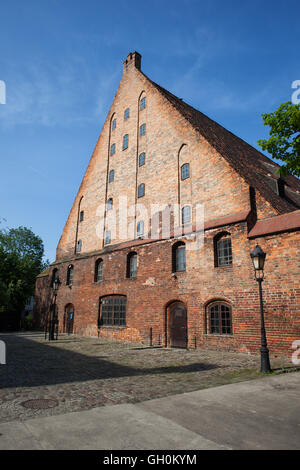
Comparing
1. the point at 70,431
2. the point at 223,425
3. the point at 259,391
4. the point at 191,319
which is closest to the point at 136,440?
the point at 70,431

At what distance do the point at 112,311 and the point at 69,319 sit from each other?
6548mm

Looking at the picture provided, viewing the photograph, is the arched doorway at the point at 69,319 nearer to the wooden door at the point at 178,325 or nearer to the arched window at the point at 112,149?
the wooden door at the point at 178,325

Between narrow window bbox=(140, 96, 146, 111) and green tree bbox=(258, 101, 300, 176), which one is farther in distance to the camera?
narrow window bbox=(140, 96, 146, 111)

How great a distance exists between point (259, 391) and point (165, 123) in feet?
58.5

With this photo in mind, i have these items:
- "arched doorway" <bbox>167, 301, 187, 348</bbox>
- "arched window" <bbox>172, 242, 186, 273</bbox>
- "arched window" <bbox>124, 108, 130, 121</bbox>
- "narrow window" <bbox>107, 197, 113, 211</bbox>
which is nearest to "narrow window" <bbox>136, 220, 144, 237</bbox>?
"arched window" <bbox>172, 242, 186, 273</bbox>

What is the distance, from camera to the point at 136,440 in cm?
369

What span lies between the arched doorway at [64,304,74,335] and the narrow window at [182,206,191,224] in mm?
13284

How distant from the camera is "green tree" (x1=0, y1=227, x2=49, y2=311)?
3775cm

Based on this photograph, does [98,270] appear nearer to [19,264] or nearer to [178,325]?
[178,325]

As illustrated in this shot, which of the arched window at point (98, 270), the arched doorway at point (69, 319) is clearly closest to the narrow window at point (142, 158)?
the arched window at point (98, 270)

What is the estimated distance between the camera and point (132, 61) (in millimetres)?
25688

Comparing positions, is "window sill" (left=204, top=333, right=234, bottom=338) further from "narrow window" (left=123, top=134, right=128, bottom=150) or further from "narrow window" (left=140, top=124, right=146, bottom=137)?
"narrow window" (left=123, top=134, right=128, bottom=150)

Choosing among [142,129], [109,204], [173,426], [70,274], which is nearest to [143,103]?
[142,129]
